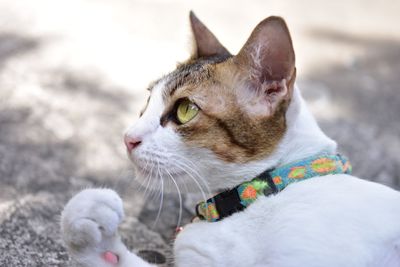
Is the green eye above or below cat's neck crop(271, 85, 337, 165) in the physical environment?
above

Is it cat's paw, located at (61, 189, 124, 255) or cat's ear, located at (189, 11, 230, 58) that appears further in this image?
cat's ear, located at (189, 11, 230, 58)

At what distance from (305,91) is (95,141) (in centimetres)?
142

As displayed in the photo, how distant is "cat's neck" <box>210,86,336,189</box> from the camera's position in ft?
5.60

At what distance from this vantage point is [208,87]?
5.85 feet

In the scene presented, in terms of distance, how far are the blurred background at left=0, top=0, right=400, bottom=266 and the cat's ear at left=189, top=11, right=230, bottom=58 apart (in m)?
0.09

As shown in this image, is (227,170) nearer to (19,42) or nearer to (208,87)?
(208,87)

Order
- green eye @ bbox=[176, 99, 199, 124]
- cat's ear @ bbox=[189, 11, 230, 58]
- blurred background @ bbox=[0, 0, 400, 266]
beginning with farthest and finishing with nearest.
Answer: blurred background @ bbox=[0, 0, 400, 266]
cat's ear @ bbox=[189, 11, 230, 58]
green eye @ bbox=[176, 99, 199, 124]

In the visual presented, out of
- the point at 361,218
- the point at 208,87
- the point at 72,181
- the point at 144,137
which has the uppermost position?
the point at 208,87

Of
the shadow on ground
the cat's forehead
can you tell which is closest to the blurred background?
the shadow on ground

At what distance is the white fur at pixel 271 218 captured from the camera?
146 centimetres

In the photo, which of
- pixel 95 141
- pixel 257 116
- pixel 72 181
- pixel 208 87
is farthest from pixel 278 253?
pixel 95 141

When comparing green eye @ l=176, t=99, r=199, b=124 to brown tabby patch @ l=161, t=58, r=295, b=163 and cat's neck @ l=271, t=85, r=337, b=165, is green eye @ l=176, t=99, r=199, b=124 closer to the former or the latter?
brown tabby patch @ l=161, t=58, r=295, b=163

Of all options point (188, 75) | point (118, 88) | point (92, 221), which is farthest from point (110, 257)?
point (118, 88)

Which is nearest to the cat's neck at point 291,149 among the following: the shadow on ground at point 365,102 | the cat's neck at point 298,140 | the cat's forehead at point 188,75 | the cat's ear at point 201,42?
the cat's neck at point 298,140
